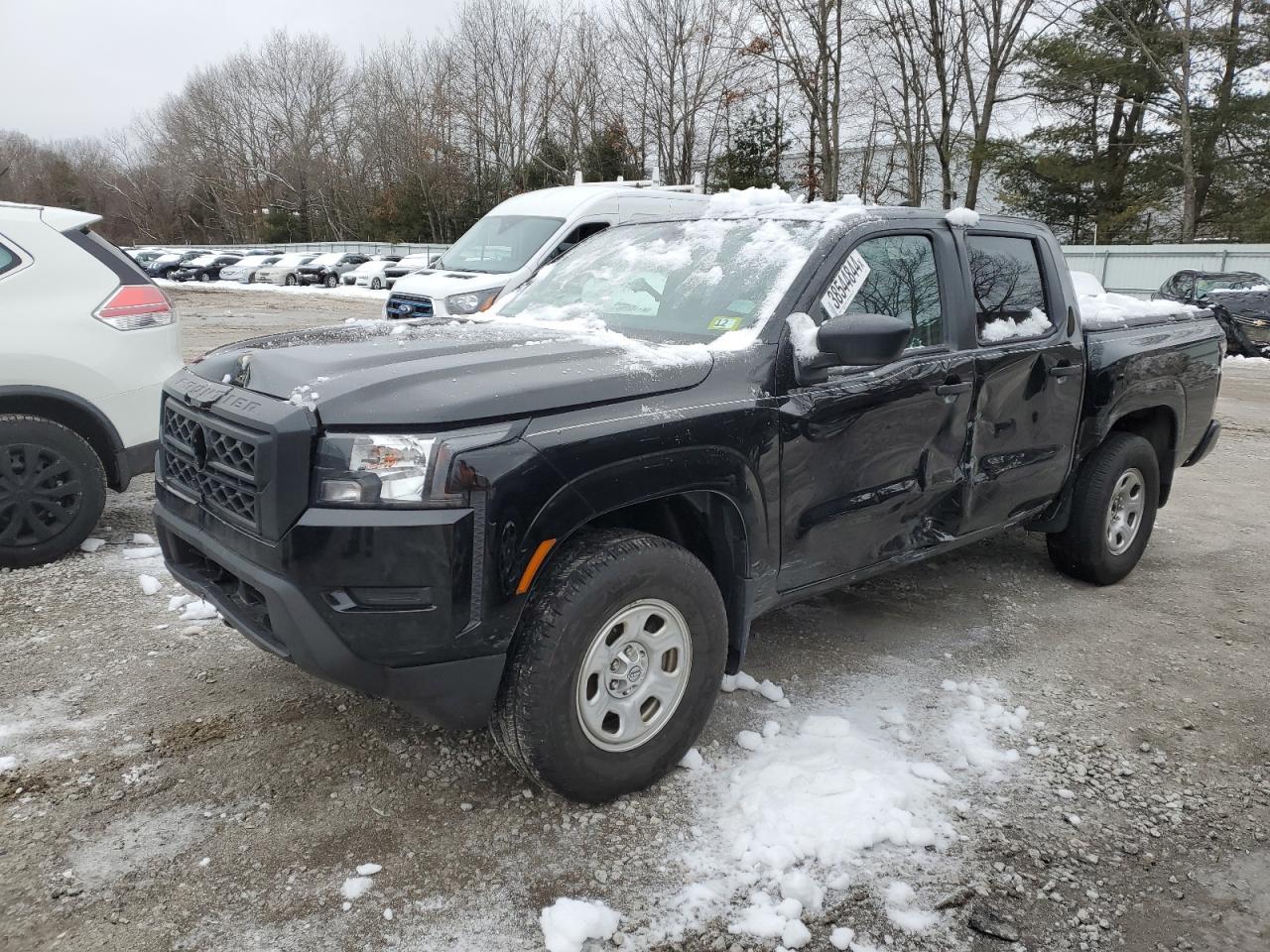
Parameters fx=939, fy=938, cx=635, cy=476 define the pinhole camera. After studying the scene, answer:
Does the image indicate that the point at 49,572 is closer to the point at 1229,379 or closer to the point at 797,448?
the point at 797,448

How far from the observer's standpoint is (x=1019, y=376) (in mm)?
4164

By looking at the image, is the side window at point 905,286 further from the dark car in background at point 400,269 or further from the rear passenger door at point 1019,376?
the dark car in background at point 400,269

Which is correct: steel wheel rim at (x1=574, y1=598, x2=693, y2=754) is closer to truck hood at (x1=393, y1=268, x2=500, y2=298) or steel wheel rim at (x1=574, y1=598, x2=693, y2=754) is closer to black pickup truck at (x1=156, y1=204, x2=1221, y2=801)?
black pickup truck at (x1=156, y1=204, x2=1221, y2=801)

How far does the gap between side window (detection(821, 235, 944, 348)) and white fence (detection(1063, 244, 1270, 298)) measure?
23086 millimetres

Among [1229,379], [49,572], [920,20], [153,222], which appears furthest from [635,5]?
[153,222]

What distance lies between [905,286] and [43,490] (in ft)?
14.0

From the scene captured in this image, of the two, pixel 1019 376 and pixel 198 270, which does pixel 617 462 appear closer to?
pixel 1019 376

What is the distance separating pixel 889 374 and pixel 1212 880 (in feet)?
6.26

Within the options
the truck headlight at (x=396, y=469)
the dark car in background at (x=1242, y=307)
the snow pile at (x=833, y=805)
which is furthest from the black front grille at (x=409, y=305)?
the dark car in background at (x=1242, y=307)

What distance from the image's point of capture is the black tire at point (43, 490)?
4.64 metres

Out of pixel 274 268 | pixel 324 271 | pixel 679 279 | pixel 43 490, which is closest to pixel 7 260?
pixel 43 490

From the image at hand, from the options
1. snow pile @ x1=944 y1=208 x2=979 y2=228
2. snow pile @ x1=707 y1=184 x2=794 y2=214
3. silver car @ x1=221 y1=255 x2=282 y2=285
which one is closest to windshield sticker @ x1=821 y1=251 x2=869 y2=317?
snow pile @ x1=707 y1=184 x2=794 y2=214

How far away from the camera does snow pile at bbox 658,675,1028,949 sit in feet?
8.29

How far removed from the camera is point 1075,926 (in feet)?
8.23
